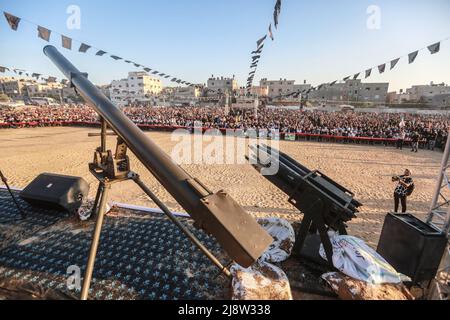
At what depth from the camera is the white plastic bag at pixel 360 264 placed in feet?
11.7

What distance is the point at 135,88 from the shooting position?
98.1m

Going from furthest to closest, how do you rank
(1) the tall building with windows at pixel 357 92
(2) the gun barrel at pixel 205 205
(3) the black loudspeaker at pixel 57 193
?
(1) the tall building with windows at pixel 357 92
(3) the black loudspeaker at pixel 57 193
(2) the gun barrel at pixel 205 205

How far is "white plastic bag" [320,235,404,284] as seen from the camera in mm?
3568

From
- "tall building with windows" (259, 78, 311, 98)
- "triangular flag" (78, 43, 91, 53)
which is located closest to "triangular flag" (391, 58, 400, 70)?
"triangular flag" (78, 43, 91, 53)

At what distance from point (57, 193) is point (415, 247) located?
26.8 feet

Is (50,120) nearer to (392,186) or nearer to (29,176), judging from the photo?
(29,176)

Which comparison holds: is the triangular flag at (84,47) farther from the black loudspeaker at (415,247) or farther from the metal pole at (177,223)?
the black loudspeaker at (415,247)

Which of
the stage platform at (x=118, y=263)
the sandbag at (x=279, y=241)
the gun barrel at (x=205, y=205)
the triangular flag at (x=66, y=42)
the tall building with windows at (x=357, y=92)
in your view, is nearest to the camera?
the gun barrel at (x=205, y=205)

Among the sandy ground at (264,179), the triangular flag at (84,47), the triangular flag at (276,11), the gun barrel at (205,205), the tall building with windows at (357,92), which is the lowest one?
the sandy ground at (264,179)

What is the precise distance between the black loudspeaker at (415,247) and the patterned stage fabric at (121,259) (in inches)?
142

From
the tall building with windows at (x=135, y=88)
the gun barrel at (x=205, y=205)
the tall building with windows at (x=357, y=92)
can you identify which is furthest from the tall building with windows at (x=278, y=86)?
the gun barrel at (x=205, y=205)

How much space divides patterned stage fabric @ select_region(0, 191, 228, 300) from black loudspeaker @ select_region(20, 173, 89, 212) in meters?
0.37

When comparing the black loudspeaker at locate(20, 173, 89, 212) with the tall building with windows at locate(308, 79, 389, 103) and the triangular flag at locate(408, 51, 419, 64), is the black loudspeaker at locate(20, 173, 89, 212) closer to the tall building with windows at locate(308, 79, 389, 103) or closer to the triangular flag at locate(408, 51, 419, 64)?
A: the triangular flag at locate(408, 51, 419, 64)

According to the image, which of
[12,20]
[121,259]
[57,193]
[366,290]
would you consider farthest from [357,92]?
[121,259]
